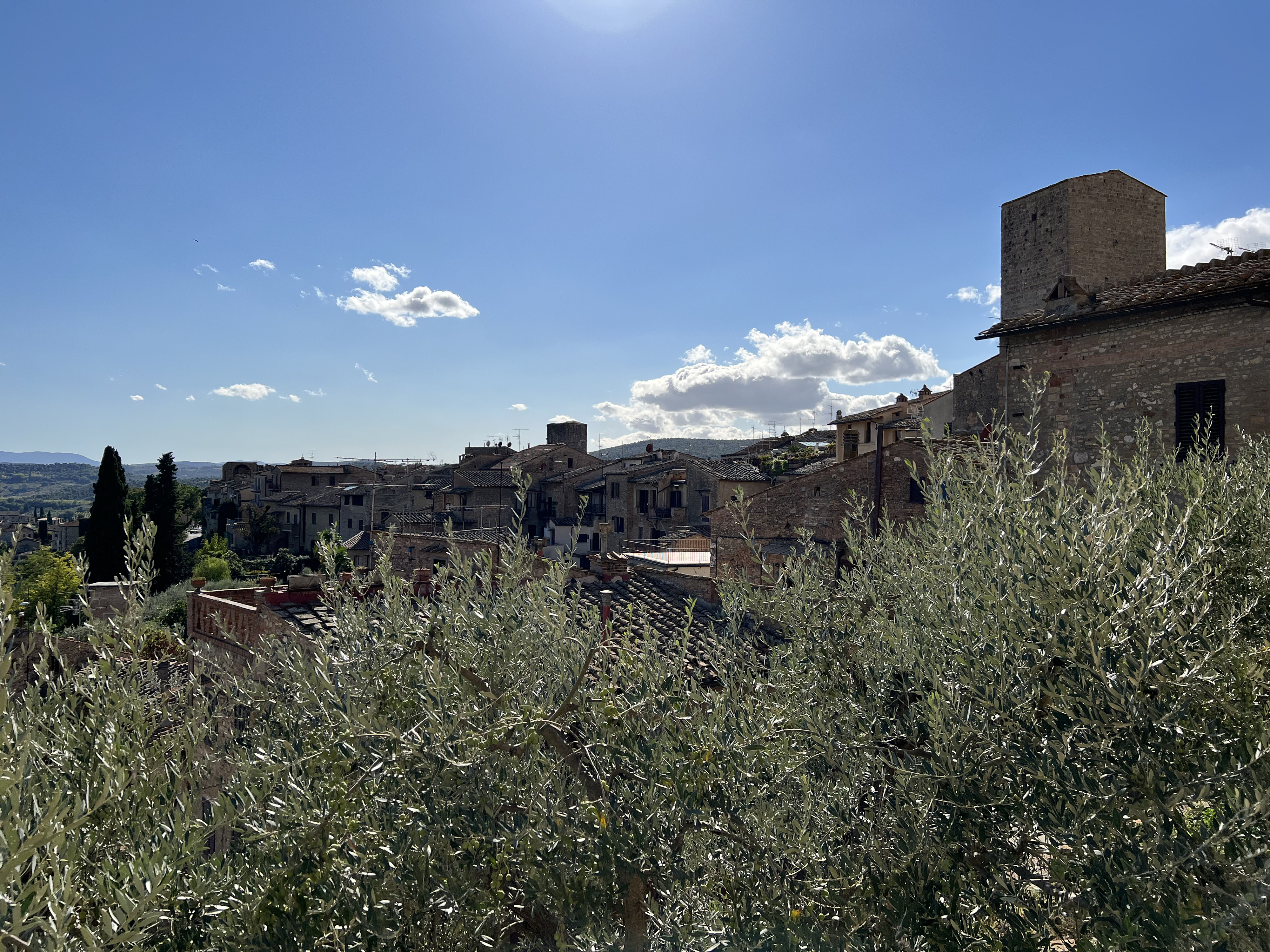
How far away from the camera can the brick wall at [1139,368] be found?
1041cm

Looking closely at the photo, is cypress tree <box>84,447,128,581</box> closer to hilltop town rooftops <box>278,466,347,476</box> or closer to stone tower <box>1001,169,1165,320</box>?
hilltop town rooftops <box>278,466,347,476</box>

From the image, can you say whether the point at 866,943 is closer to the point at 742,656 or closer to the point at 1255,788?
the point at 1255,788

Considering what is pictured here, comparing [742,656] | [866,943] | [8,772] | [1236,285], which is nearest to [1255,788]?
[866,943]

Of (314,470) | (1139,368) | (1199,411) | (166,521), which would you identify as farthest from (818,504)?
(314,470)

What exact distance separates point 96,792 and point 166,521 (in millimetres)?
→ 44777

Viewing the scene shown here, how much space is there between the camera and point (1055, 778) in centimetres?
300

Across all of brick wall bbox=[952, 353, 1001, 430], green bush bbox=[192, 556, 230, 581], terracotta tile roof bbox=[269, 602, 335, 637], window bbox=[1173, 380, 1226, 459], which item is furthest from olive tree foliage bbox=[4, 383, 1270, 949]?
green bush bbox=[192, 556, 230, 581]

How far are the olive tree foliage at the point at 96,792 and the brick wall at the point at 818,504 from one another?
495 inches

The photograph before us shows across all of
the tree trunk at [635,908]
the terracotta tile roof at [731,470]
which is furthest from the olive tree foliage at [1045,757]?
the terracotta tile roof at [731,470]

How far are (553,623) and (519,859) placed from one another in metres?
1.46

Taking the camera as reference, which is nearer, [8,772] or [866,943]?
[8,772]

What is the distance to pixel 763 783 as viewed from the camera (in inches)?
152

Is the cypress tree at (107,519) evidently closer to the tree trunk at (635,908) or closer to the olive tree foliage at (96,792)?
the olive tree foliage at (96,792)

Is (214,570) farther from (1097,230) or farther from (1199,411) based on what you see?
(1097,230)
